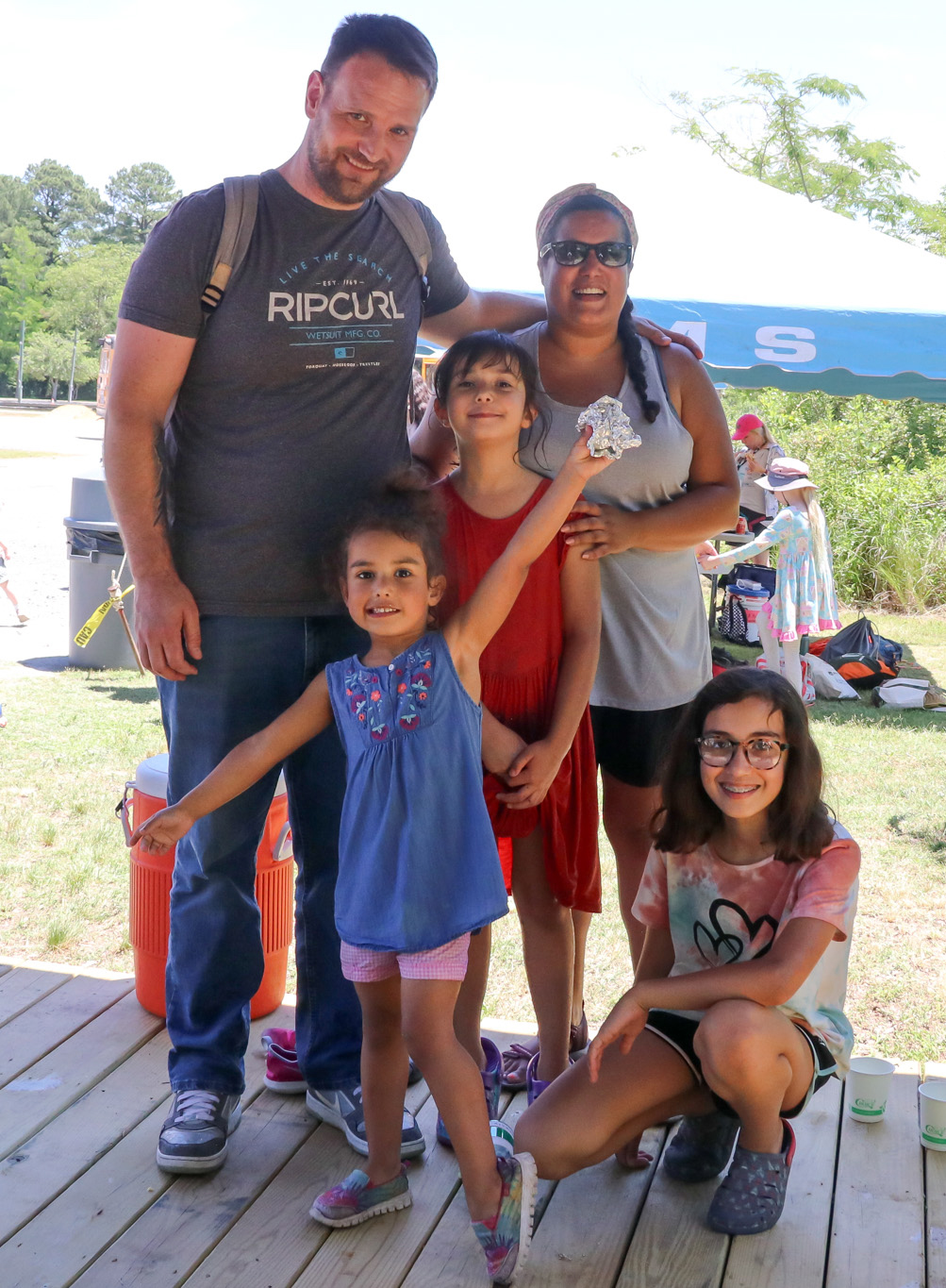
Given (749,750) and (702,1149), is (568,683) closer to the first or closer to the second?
(749,750)

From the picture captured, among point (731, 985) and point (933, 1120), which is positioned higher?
point (731, 985)

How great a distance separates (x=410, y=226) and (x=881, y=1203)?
2118mm

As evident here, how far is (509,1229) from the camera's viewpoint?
6.56 ft

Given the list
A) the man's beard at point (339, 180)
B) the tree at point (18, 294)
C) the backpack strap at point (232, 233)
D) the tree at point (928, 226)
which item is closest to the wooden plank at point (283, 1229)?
the backpack strap at point (232, 233)

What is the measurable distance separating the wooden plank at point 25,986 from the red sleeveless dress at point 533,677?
146 cm

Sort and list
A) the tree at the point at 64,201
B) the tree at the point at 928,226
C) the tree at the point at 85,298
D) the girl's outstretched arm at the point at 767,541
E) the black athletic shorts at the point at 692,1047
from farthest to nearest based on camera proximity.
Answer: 1. the tree at the point at 64,201
2. the tree at the point at 85,298
3. the tree at the point at 928,226
4. the girl's outstretched arm at the point at 767,541
5. the black athletic shorts at the point at 692,1047

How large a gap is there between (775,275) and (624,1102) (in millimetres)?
5408

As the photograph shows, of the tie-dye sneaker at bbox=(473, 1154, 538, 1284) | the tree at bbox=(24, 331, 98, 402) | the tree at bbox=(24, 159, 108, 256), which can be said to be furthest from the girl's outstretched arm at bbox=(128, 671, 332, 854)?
the tree at bbox=(24, 159, 108, 256)

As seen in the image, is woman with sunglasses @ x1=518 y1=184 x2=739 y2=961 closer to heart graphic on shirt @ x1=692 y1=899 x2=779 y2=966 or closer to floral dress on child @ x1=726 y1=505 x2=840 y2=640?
heart graphic on shirt @ x1=692 y1=899 x2=779 y2=966

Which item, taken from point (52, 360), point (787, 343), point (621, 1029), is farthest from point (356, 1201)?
point (52, 360)

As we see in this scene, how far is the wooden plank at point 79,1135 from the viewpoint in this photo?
87.5 inches

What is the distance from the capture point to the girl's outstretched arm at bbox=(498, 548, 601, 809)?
7.41ft

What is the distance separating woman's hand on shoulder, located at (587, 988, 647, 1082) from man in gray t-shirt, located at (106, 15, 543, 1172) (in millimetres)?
457

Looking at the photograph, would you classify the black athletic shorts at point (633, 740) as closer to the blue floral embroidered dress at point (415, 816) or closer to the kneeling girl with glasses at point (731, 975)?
Result: the kneeling girl with glasses at point (731, 975)
